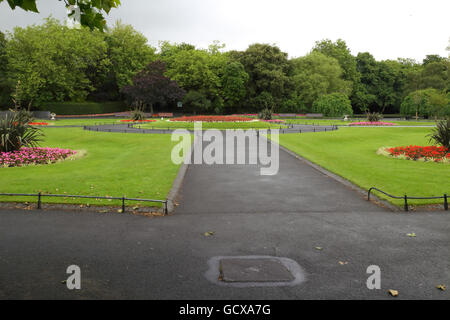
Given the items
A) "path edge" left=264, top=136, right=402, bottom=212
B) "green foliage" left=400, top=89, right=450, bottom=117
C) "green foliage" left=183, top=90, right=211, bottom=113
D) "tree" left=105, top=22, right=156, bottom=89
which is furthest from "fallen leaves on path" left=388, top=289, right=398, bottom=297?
"tree" left=105, top=22, right=156, bottom=89

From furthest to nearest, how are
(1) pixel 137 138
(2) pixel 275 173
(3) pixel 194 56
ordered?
(3) pixel 194 56, (1) pixel 137 138, (2) pixel 275 173

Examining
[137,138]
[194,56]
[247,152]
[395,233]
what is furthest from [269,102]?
[395,233]

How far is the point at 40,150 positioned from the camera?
17.0 m

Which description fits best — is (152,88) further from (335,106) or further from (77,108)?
(335,106)

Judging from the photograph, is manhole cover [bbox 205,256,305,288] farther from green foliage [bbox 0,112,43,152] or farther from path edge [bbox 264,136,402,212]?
green foliage [bbox 0,112,43,152]

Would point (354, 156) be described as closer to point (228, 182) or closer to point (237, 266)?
point (228, 182)

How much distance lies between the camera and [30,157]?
15820mm

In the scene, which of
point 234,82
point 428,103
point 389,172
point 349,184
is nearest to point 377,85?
point 428,103

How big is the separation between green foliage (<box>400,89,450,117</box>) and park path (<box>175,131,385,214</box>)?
45.8 m

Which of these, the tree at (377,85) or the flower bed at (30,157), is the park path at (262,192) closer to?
the flower bed at (30,157)

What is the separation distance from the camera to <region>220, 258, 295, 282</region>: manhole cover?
520 cm

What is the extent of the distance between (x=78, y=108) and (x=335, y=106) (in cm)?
4809
